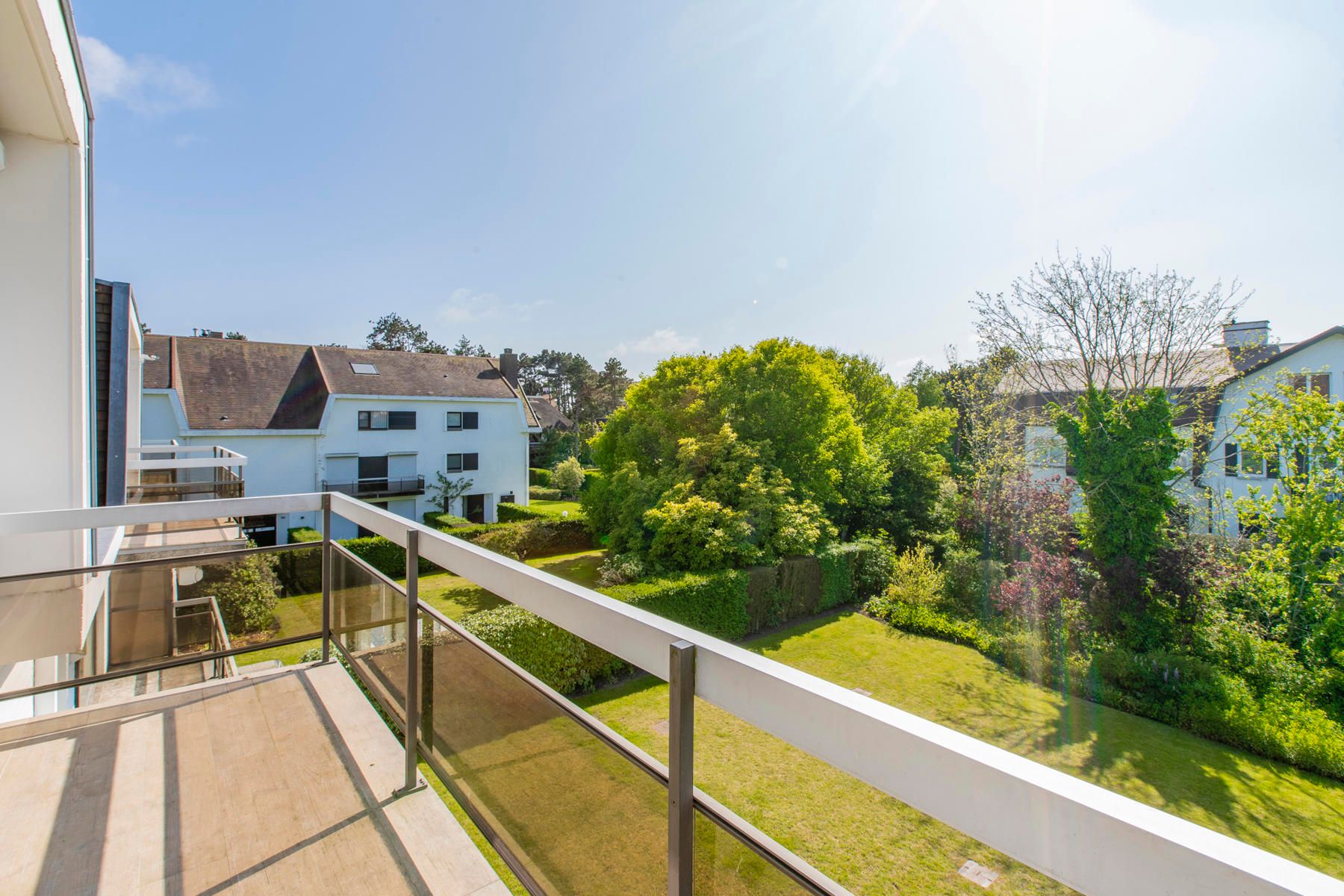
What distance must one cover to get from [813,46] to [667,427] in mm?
8724

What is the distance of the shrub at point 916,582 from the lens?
12.3 m

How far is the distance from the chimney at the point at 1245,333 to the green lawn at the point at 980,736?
1093 centimetres

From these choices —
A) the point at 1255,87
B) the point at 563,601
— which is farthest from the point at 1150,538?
the point at 563,601

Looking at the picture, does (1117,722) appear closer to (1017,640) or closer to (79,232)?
(1017,640)

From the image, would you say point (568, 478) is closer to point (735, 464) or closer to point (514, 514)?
point (514, 514)

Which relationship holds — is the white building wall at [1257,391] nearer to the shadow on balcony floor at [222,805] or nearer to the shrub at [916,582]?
the shrub at [916,582]

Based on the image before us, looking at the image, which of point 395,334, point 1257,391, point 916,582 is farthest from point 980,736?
point 395,334

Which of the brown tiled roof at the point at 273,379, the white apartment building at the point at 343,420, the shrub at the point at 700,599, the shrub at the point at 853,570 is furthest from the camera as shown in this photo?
the brown tiled roof at the point at 273,379

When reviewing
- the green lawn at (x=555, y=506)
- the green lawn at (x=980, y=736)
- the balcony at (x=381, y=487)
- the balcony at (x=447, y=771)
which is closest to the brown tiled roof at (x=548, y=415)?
the green lawn at (x=555, y=506)

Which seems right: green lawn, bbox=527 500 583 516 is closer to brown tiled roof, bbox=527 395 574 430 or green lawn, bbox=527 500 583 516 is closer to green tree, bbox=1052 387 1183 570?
brown tiled roof, bbox=527 395 574 430

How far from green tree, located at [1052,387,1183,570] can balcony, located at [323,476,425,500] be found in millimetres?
18779

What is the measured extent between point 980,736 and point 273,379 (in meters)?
21.6

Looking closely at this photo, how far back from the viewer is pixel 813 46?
7.59 metres

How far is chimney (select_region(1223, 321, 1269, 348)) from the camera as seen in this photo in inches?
561
